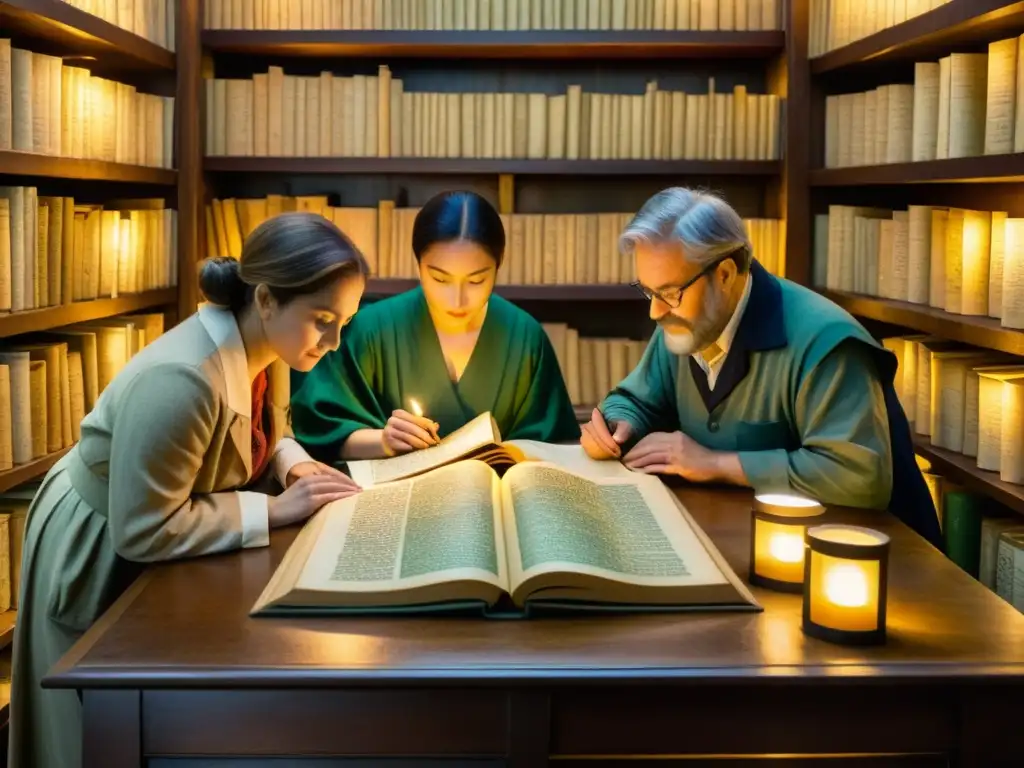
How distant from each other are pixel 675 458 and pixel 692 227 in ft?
1.29

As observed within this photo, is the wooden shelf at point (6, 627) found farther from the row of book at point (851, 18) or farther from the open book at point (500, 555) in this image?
the row of book at point (851, 18)

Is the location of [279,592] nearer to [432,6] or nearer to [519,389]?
[519,389]

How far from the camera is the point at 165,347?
5.35ft

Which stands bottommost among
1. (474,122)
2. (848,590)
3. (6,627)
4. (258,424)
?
(6,627)

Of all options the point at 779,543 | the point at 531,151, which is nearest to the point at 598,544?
the point at 779,543

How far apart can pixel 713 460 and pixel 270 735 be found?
0.98m

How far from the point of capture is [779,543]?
1465mm

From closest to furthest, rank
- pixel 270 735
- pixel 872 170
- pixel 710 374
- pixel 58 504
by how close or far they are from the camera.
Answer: pixel 270 735 < pixel 58 504 < pixel 710 374 < pixel 872 170

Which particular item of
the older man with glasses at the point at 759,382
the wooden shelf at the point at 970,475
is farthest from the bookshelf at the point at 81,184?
the wooden shelf at the point at 970,475

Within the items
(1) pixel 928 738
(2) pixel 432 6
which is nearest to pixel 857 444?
(1) pixel 928 738

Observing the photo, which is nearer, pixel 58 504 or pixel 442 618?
pixel 442 618

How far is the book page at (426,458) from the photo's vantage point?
1.91 m

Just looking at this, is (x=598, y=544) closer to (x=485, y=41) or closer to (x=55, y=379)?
(x=55, y=379)

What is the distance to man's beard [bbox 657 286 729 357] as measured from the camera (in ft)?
6.64
